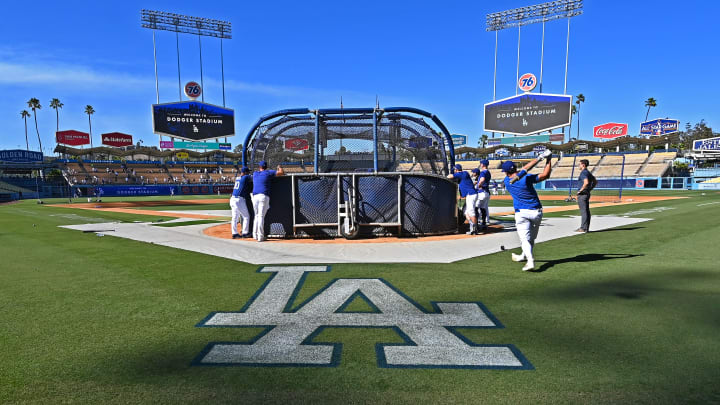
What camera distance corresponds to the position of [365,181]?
28.1 ft

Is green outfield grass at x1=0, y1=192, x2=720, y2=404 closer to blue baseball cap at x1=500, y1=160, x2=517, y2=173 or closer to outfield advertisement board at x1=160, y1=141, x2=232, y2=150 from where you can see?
blue baseball cap at x1=500, y1=160, x2=517, y2=173

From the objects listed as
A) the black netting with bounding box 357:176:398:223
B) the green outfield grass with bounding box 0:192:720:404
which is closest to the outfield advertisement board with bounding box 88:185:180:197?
the black netting with bounding box 357:176:398:223

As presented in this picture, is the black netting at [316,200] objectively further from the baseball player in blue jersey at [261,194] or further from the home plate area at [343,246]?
the baseball player in blue jersey at [261,194]

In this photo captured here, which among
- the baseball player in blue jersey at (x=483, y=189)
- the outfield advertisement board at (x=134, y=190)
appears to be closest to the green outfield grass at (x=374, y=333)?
the baseball player in blue jersey at (x=483, y=189)

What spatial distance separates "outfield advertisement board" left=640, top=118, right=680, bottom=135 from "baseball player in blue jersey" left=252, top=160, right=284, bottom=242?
71613 millimetres

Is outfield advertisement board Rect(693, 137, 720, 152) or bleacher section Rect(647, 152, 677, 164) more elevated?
outfield advertisement board Rect(693, 137, 720, 152)

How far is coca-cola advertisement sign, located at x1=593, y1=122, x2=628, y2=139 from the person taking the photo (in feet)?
193

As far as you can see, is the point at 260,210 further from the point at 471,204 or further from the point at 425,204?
the point at 471,204

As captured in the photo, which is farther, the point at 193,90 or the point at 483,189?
the point at 193,90

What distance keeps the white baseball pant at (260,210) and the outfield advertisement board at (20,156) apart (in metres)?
64.2

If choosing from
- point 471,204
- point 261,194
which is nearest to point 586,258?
point 471,204

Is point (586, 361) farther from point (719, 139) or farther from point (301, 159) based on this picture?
point (719, 139)

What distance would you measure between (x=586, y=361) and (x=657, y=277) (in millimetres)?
3242

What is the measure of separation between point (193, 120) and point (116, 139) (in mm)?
20241
